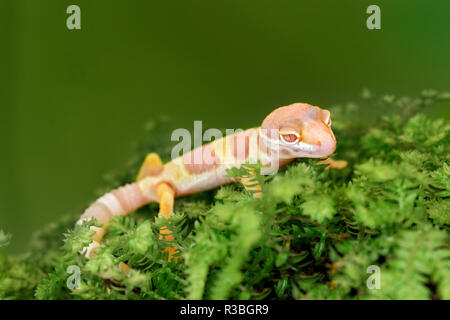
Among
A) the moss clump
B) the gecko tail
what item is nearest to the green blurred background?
the gecko tail

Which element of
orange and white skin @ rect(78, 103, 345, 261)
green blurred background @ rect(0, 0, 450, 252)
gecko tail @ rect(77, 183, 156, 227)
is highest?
green blurred background @ rect(0, 0, 450, 252)

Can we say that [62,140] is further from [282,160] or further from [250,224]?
[250,224]

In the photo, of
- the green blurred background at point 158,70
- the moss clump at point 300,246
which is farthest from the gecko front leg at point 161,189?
the green blurred background at point 158,70

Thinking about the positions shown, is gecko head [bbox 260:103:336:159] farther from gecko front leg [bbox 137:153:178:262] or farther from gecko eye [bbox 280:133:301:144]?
gecko front leg [bbox 137:153:178:262]

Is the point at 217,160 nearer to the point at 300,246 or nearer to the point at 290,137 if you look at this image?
the point at 290,137

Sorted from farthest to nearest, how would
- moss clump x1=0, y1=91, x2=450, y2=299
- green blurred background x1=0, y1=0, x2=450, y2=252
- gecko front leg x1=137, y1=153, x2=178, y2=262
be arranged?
green blurred background x1=0, y1=0, x2=450, y2=252 < gecko front leg x1=137, y1=153, x2=178, y2=262 < moss clump x1=0, y1=91, x2=450, y2=299
